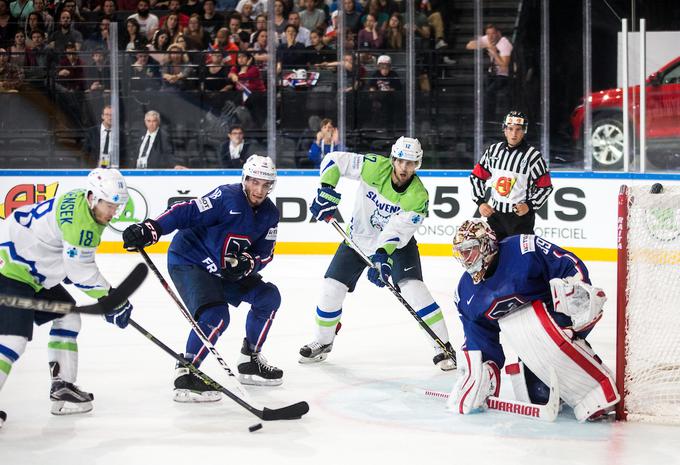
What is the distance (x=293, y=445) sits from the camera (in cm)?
356

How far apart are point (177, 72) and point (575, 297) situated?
5.95 m

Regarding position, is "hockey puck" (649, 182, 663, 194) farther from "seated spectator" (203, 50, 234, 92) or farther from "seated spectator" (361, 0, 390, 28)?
"seated spectator" (203, 50, 234, 92)

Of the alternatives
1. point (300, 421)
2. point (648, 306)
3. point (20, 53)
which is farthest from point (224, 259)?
point (20, 53)

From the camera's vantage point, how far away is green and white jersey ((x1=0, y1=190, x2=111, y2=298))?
360 centimetres

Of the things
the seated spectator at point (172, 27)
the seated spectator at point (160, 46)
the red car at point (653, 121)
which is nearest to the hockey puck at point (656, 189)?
the red car at point (653, 121)

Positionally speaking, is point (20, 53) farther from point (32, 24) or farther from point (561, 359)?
point (561, 359)

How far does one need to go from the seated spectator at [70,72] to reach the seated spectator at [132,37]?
15.0 inches

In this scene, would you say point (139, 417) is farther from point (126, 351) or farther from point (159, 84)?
point (159, 84)

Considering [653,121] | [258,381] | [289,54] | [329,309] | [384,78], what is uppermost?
[289,54]

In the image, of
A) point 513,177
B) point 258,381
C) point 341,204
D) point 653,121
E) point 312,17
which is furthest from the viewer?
point 312,17

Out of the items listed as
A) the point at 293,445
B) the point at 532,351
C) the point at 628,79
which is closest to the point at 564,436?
the point at 532,351

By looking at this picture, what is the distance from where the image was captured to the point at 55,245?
12.1 feet

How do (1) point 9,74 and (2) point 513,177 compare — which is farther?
(1) point 9,74

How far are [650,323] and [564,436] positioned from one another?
21.0 inches
